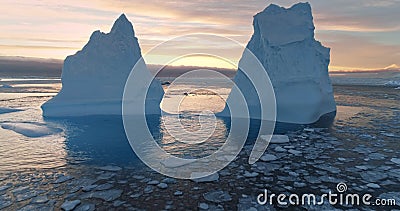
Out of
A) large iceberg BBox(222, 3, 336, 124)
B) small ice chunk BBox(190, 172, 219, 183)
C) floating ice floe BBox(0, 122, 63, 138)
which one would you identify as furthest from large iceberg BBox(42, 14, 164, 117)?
small ice chunk BBox(190, 172, 219, 183)

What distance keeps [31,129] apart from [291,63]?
11.9m

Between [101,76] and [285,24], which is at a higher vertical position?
[285,24]

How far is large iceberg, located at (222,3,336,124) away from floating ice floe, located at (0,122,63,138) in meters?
8.15

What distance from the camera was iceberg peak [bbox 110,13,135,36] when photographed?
14531 mm

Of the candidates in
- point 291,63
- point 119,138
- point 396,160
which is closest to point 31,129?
point 119,138

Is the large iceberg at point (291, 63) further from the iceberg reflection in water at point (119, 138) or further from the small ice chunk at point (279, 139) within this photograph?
the small ice chunk at point (279, 139)

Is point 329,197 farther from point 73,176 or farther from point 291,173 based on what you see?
point 73,176

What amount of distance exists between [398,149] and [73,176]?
869 cm

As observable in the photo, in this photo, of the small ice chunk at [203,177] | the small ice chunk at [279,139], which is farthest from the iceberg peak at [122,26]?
the small ice chunk at [203,177]

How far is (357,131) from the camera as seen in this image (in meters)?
9.91

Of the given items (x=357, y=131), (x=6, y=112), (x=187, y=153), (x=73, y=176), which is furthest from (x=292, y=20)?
(x=6, y=112)

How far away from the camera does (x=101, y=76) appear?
14258mm

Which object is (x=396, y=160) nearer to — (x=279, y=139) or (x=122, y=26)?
(x=279, y=139)

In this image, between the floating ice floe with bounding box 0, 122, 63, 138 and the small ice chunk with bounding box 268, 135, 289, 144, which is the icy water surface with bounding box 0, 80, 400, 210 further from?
the small ice chunk with bounding box 268, 135, 289, 144
